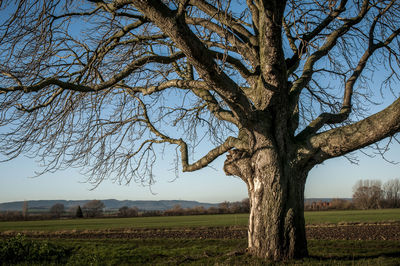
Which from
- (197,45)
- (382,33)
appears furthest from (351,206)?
(197,45)

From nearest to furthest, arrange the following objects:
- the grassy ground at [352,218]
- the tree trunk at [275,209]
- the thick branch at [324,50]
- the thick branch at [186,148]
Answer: the tree trunk at [275,209] < the thick branch at [186,148] < the thick branch at [324,50] < the grassy ground at [352,218]

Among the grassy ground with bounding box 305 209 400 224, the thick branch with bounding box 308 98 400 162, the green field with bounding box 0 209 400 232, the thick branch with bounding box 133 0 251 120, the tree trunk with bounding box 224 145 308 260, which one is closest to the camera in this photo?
the thick branch with bounding box 133 0 251 120

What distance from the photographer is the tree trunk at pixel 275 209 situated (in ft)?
23.1

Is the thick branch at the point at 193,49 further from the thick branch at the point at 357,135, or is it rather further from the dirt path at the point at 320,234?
the dirt path at the point at 320,234

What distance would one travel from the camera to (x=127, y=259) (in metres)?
9.79

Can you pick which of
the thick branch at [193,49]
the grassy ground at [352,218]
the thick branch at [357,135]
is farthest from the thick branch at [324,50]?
the grassy ground at [352,218]

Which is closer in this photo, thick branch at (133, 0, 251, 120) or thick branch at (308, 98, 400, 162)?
thick branch at (133, 0, 251, 120)

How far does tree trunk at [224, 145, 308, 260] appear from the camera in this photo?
705cm

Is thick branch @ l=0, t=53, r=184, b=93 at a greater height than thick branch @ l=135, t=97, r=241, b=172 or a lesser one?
greater

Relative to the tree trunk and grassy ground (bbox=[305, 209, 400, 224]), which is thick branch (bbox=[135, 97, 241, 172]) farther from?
grassy ground (bbox=[305, 209, 400, 224])

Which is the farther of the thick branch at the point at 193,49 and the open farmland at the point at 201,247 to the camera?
the open farmland at the point at 201,247

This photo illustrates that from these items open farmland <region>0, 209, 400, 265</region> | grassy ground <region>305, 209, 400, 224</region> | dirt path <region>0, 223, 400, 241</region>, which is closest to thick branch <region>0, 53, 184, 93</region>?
open farmland <region>0, 209, 400, 265</region>

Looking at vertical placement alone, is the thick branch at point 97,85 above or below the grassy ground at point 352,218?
above

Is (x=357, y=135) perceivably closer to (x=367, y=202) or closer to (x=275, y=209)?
(x=275, y=209)
